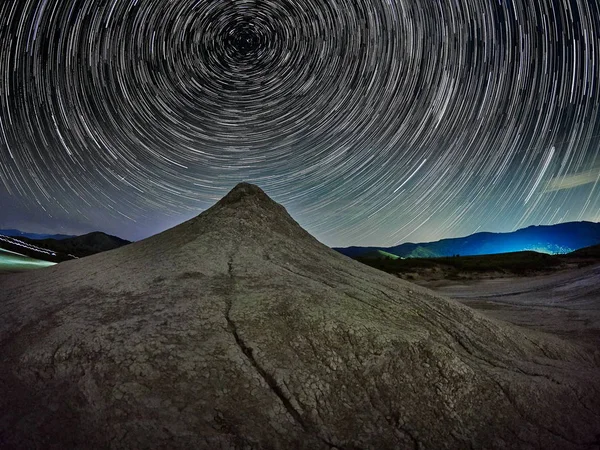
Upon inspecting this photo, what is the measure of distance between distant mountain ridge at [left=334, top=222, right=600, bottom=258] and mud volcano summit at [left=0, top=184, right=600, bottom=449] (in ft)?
433

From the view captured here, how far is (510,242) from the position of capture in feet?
545

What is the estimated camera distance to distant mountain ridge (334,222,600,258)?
14262 centimetres

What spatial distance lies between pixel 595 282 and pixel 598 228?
594 feet

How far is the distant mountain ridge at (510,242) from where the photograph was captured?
142625 mm

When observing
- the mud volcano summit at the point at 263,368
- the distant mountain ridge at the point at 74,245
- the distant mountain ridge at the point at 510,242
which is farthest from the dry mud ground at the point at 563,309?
the distant mountain ridge at the point at 510,242

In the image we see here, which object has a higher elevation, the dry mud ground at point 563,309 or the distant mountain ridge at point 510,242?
the distant mountain ridge at point 510,242

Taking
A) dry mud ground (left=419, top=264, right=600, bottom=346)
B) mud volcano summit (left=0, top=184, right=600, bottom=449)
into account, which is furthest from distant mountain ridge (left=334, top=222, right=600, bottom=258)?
mud volcano summit (left=0, top=184, right=600, bottom=449)

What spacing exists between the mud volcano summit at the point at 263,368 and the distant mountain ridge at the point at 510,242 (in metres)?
132

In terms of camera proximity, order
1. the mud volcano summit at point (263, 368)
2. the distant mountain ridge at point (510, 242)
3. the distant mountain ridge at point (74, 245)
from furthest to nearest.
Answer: the distant mountain ridge at point (510, 242) < the distant mountain ridge at point (74, 245) < the mud volcano summit at point (263, 368)

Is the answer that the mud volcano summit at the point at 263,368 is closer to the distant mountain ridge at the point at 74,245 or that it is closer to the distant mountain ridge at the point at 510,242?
the distant mountain ridge at the point at 74,245

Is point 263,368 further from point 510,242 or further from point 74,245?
point 510,242

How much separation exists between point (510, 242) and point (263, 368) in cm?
19630

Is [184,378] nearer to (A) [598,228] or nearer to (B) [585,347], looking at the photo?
(B) [585,347]

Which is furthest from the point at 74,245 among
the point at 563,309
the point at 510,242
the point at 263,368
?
the point at 510,242
